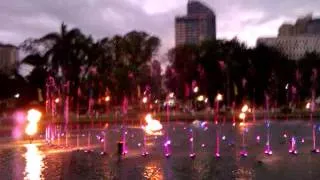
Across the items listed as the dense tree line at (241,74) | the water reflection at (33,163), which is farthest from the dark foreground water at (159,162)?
the dense tree line at (241,74)

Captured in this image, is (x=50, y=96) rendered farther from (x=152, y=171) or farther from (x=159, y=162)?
(x=152, y=171)

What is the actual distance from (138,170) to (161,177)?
2.03m

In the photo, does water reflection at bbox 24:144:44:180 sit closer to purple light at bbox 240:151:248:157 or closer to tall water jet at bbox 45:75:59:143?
purple light at bbox 240:151:248:157

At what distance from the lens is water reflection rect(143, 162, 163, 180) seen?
19727 mm

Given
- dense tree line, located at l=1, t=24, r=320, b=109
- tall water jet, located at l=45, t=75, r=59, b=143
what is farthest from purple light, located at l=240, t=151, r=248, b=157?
dense tree line, located at l=1, t=24, r=320, b=109

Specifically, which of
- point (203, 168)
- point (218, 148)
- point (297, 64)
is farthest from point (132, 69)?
point (203, 168)

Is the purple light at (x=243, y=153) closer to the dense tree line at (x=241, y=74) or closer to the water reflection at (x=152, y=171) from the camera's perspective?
the water reflection at (x=152, y=171)

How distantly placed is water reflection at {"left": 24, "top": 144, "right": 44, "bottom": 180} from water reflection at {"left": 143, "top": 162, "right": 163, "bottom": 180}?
10.7 feet

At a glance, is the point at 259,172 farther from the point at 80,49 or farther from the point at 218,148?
the point at 80,49

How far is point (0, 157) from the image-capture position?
2727cm

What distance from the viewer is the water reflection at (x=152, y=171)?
1973 cm

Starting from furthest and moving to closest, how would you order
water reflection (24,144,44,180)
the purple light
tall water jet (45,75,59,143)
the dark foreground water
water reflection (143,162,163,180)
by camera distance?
tall water jet (45,75,59,143)
the purple light
water reflection (24,144,44,180)
the dark foreground water
water reflection (143,162,163,180)

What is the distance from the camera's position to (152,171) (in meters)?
21.2

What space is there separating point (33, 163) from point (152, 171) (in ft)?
17.8
